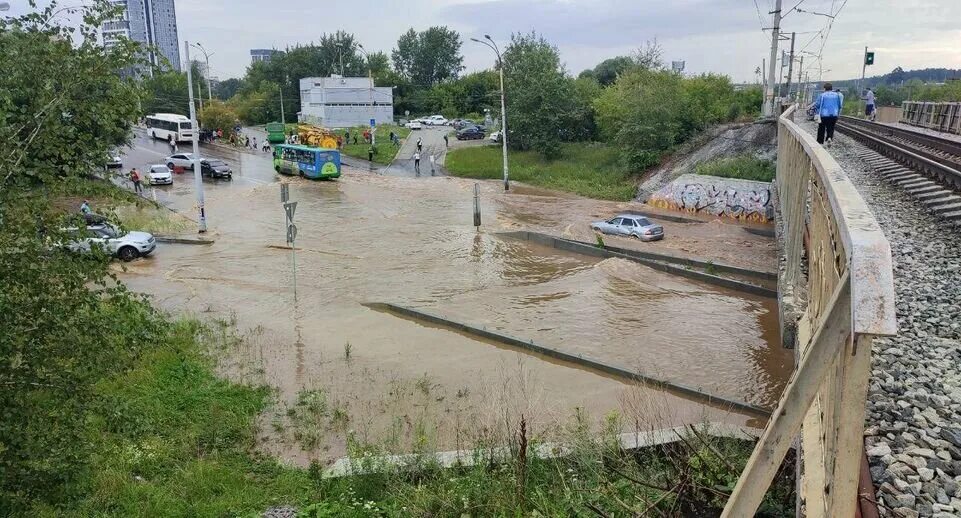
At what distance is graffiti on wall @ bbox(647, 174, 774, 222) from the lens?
103ft

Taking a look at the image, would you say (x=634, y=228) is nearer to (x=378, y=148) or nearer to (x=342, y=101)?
(x=378, y=148)

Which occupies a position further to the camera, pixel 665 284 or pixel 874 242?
pixel 665 284

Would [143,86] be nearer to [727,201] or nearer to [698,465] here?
[698,465]

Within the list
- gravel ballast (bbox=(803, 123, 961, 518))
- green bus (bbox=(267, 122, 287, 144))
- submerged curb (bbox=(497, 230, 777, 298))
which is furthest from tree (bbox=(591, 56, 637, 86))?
gravel ballast (bbox=(803, 123, 961, 518))

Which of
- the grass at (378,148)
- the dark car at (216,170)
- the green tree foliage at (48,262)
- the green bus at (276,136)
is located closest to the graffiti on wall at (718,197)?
the grass at (378,148)

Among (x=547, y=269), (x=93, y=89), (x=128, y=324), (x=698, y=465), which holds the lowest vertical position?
(x=547, y=269)

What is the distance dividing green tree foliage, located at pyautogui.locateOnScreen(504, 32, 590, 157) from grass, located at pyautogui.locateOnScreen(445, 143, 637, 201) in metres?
1.12

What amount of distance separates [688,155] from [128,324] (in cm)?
3819

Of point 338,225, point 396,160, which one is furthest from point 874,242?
point 396,160

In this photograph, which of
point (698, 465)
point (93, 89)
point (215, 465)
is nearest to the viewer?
point (93, 89)

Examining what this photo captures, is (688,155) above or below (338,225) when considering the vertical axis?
above

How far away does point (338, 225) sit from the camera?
Result: 31.2 metres

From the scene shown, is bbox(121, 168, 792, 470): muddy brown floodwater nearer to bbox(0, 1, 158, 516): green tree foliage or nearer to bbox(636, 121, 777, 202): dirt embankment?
bbox(0, 1, 158, 516): green tree foliage

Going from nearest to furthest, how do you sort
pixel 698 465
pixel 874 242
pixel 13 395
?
pixel 874 242 → pixel 13 395 → pixel 698 465
